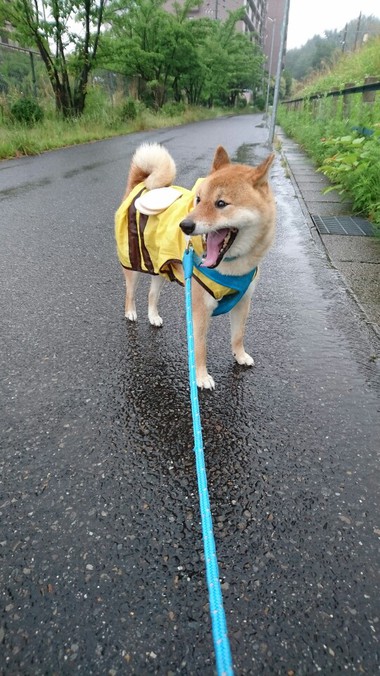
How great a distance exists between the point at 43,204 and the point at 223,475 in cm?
564

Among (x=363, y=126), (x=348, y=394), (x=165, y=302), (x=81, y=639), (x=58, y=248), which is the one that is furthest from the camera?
(x=363, y=126)

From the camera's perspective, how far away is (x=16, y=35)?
1222 cm

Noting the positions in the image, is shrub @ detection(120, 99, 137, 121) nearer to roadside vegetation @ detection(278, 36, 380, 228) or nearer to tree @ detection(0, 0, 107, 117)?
tree @ detection(0, 0, 107, 117)

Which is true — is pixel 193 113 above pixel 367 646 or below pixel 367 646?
above

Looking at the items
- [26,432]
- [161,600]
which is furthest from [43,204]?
[161,600]

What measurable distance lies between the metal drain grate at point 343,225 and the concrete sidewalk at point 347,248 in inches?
0.5

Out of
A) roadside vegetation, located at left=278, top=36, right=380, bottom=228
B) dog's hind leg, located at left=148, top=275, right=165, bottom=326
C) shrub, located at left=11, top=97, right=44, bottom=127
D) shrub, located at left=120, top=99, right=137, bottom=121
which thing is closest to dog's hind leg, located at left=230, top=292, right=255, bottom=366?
dog's hind leg, located at left=148, top=275, right=165, bottom=326

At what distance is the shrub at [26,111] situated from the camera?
11.7m

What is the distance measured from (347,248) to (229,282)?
284cm

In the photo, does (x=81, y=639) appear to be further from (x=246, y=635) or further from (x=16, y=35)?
(x=16, y=35)

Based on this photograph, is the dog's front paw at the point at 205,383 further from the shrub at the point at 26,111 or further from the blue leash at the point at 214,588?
the shrub at the point at 26,111

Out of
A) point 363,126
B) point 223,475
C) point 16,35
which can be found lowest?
point 223,475

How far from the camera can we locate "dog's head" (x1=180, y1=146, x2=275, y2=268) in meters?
2.06

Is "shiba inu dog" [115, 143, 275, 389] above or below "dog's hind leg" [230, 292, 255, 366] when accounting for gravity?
above
